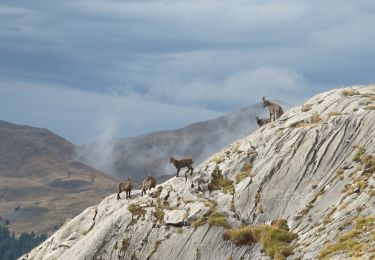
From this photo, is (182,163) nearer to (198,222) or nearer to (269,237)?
(198,222)

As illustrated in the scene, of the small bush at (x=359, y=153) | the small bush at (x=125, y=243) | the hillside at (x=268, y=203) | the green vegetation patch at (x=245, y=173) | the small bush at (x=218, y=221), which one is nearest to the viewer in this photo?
the hillside at (x=268, y=203)

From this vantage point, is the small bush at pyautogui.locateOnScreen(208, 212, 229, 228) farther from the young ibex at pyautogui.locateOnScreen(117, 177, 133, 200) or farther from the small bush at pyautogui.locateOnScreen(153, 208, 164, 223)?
the young ibex at pyautogui.locateOnScreen(117, 177, 133, 200)

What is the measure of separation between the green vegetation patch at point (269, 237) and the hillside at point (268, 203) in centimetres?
10

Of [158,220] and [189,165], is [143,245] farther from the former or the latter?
[189,165]

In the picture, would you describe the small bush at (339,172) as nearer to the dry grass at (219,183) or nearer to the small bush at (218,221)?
the dry grass at (219,183)

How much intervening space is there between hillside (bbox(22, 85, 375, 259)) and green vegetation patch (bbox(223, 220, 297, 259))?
10cm

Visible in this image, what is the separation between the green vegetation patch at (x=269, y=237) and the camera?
52.6m

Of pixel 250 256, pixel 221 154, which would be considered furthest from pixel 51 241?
pixel 250 256

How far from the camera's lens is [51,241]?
73.8 meters

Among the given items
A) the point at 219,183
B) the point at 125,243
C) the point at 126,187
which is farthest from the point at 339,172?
the point at 126,187

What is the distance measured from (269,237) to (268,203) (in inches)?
219

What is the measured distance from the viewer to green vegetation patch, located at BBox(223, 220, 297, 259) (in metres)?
52.6

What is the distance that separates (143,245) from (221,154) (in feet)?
57.9

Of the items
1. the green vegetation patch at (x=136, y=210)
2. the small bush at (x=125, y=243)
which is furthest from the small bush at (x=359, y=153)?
the small bush at (x=125, y=243)
